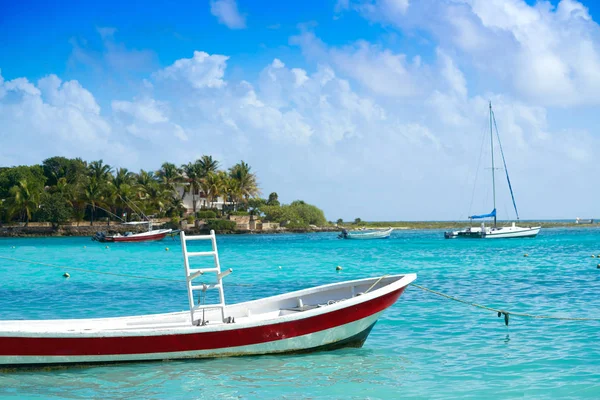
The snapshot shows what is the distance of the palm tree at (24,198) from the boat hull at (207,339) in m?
86.5

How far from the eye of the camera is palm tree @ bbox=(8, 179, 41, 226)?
298ft

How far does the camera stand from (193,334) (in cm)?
1088

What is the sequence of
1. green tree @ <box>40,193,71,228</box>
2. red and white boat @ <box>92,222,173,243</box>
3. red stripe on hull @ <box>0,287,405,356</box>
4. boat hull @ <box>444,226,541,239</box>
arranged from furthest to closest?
green tree @ <box>40,193,71,228</box> < red and white boat @ <box>92,222,173,243</box> < boat hull @ <box>444,226,541,239</box> < red stripe on hull @ <box>0,287,405,356</box>

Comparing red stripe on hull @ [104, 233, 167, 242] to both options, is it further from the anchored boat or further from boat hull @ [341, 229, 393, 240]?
boat hull @ [341, 229, 393, 240]

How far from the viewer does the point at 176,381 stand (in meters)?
10.4

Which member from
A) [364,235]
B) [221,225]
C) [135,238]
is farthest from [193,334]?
[221,225]

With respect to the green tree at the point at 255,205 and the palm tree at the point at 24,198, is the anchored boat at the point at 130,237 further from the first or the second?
the green tree at the point at 255,205

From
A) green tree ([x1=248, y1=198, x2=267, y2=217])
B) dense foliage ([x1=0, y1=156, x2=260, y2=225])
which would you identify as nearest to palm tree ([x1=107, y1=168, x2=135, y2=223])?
dense foliage ([x1=0, y1=156, x2=260, y2=225])

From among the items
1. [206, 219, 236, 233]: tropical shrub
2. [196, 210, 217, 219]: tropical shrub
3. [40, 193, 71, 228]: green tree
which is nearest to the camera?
[40, 193, 71, 228]: green tree

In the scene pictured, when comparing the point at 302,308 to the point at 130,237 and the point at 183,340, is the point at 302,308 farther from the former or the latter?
the point at 130,237

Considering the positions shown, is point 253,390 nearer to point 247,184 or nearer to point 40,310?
point 40,310

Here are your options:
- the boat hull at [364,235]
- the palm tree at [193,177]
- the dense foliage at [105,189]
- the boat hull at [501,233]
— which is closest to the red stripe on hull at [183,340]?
the boat hull at [501,233]

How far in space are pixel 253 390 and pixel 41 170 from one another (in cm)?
10043

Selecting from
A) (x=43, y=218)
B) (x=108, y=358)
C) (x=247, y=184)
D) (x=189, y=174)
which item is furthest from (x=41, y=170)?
(x=108, y=358)
